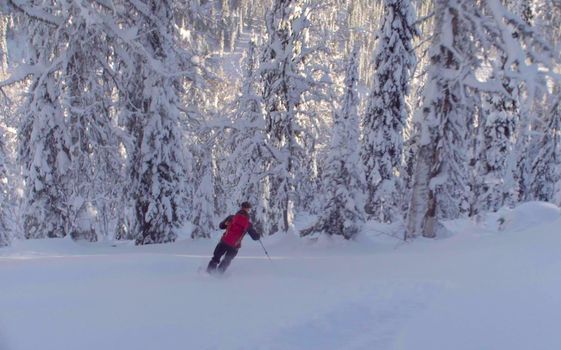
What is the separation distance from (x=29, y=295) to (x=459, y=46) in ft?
32.3

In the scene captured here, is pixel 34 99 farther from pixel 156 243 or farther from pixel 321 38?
pixel 321 38

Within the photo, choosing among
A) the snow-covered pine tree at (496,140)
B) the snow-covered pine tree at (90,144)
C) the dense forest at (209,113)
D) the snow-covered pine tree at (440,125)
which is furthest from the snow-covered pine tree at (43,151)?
the snow-covered pine tree at (496,140)

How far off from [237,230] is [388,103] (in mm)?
14816

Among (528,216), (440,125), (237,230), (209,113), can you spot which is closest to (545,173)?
(528,216)

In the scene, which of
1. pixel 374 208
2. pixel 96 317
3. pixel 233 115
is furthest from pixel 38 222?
pixel 374 208

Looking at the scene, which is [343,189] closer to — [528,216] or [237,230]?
[528,216]

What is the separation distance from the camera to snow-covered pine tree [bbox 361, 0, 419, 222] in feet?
66.4

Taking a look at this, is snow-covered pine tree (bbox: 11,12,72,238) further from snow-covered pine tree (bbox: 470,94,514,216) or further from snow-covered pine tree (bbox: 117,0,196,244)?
snow-covered pine tree (bbox: 470,94,514,216)

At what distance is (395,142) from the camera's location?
22.1m

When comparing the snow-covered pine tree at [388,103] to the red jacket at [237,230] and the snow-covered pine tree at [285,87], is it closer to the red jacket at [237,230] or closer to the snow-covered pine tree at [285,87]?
the snow-covered pine tree at [285,87]

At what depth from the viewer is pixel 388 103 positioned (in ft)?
70.7

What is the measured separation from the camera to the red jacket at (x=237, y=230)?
28.3ft

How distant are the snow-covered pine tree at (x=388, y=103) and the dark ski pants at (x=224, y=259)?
44.5 feet

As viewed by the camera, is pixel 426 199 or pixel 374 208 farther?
pixel 374 208
